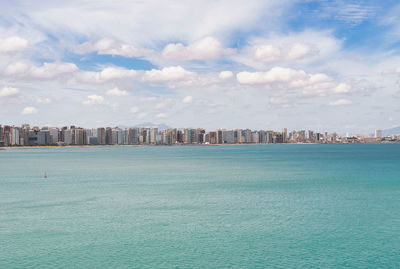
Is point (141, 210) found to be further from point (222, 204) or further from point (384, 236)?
point (384, 236)

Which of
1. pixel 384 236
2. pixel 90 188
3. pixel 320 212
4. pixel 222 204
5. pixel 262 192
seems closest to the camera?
pixel 384 236

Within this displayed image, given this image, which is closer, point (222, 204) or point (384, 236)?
point (384, 236)

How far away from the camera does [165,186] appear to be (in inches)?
2677

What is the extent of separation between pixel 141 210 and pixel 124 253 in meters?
15.5

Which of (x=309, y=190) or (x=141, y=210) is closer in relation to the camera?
(x=141, y=210)

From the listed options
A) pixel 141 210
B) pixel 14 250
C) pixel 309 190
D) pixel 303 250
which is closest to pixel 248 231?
pixel 303 250

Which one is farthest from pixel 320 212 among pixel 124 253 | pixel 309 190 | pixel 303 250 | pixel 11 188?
pixel 11 188

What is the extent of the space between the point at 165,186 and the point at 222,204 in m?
20.9

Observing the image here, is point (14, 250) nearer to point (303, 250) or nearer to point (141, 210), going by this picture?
point (141, 210)

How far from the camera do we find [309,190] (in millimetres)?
62125

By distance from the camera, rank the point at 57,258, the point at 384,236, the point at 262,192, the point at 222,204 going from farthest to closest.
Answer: the point at 262,192 < the point at 222,204 < the point at 384,236 < the point at 57,258

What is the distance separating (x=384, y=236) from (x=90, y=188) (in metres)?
46.5

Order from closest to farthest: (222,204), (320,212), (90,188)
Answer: (320,212) → (222,204) → (90,188)

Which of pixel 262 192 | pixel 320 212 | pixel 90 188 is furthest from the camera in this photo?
pixel 90 188
